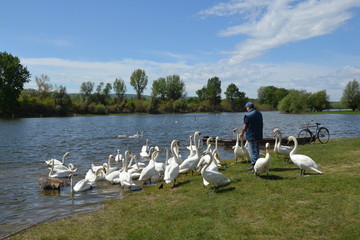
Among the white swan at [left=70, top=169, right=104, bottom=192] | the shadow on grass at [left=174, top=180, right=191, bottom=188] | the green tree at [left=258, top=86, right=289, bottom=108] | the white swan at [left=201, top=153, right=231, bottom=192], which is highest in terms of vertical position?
the green tree at [left=258, top=86, right=289, bottom=108]

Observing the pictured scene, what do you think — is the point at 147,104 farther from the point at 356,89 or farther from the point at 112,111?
the point at 356,89

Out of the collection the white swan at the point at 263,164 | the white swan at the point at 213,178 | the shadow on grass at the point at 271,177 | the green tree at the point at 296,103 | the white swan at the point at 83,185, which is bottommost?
the white swan at the point at 83,185

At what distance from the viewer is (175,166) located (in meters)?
11.3

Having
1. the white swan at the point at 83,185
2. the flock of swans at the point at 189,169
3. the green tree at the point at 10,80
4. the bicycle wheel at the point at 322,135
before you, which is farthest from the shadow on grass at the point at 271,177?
the green tree at the point at 10,80

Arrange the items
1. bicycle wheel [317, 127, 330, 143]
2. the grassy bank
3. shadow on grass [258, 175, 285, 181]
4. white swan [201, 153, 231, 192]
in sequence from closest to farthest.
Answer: the grassy bank < white swan [201, 153, 231, 192] < shadow on grass [258, 175, 285, 181] < bicycle wheel [317, 127, 330, 143]

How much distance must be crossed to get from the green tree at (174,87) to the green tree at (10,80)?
58646 mm

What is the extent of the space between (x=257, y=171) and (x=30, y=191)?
31.9 ft

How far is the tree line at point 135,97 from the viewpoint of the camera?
275 feet

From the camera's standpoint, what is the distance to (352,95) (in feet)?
327

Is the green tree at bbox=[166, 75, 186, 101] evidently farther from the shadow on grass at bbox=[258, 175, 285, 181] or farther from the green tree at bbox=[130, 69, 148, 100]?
the shadow on grass at bbox=[258, 175, 285, 181]

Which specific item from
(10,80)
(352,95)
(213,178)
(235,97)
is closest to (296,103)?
(352,95)

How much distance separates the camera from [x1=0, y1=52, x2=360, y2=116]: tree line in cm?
8369

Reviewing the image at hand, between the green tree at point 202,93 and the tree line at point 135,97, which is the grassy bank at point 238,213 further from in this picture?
the green tree at point 202,93

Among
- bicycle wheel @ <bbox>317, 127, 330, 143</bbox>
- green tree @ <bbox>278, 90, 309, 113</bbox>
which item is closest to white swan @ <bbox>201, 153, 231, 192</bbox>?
bicycle wheel @ <bbox>317, 127, 330, 143</bbox>
